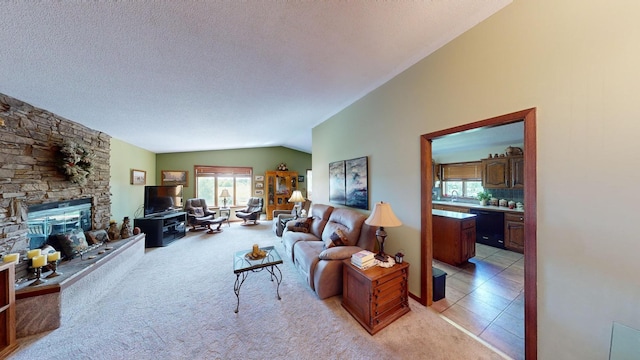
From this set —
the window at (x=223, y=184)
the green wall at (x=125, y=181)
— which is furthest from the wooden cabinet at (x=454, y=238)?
the green wall at (x=125, y=181)

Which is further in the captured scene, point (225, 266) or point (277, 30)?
point (225, 266)

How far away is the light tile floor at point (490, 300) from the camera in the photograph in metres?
1.81

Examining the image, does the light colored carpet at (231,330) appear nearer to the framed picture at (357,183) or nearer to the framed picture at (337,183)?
the framed picture at (357,183)

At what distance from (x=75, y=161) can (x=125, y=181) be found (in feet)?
6.58

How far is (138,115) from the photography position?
301cm

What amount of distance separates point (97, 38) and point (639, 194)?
3.70 m

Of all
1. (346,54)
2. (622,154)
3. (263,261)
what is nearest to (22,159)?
(263,261)

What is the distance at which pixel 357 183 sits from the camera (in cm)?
334

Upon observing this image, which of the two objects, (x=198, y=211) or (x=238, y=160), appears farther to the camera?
(x=238, y=160)

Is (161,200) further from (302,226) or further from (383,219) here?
(383,219)

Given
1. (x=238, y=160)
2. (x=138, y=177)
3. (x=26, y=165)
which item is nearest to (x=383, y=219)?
(x=26, y=165)

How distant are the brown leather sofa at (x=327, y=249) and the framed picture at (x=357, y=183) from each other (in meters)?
0.30

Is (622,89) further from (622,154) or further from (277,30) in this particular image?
(277,30)

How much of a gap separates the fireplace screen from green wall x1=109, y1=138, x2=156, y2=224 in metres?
0.88
